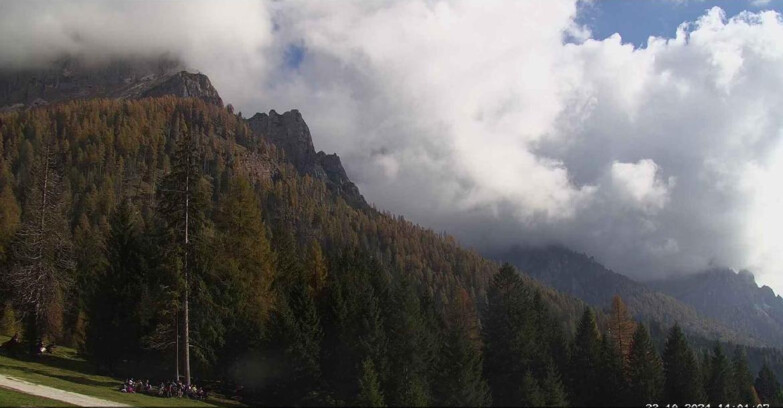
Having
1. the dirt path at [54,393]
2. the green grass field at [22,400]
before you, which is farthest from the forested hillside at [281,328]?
the green grass field at [22,400]

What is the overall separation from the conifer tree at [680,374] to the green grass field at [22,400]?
47016mm

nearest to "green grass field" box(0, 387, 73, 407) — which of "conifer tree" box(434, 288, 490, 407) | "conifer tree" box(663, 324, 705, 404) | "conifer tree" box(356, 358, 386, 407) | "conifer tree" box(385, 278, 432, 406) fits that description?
"conifer tree" box(356, 358, 386, 407)

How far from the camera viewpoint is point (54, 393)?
30703mm

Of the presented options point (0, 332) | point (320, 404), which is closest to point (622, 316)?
point (320, 404)

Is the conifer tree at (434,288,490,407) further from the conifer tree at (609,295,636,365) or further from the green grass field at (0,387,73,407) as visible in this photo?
the conifer tree at (609,295,636,365)

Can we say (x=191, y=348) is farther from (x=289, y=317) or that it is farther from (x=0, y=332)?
(x=0, y=332)

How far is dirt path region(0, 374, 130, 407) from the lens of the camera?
28.9 meters

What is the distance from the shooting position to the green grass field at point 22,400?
2509cm

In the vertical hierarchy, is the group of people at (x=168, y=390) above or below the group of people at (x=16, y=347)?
Result: below

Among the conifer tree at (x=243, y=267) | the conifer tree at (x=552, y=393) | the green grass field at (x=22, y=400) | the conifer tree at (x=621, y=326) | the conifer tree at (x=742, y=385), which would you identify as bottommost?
the conifer tree at (x=742, y=385)

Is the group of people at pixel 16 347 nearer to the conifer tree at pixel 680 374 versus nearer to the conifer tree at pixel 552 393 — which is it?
the conifer tree at pixel 552 393

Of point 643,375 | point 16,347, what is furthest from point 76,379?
point 643,375

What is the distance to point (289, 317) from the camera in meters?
44.6

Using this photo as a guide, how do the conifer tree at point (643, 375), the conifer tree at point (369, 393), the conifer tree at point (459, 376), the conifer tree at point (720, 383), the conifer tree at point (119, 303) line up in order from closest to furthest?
the conifer tree at point (369, 393)
the conifer tree at point (459, 376)
the conifer tree at point (119, 303)
the conifer tree at point (643, 375)
the conifer tree at point (720, 383)
